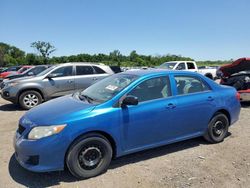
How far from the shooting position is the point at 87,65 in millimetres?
10148

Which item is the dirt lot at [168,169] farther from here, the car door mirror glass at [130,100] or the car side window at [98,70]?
the car side window at [98,70]

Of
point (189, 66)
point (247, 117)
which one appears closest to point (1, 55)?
point (189, 66)

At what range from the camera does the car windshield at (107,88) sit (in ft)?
14.4

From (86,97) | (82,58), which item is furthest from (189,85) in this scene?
(82,58)

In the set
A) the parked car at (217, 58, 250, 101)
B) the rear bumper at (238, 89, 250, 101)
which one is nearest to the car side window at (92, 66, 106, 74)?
the parked car at (217, 58, 250, 101)

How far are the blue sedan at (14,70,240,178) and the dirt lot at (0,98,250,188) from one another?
0.25 m

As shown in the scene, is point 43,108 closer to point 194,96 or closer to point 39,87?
point 194,96

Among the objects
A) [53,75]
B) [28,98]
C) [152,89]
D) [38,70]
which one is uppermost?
[38,70]

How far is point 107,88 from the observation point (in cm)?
469

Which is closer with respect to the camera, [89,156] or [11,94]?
[89,156]

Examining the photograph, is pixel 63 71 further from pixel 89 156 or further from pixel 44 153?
pixel 44 153

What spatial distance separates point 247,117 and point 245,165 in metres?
3.71

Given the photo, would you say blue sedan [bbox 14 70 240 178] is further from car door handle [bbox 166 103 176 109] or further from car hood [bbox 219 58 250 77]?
car hood [bbox 219 58 250 77]

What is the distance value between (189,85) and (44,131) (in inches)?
112
